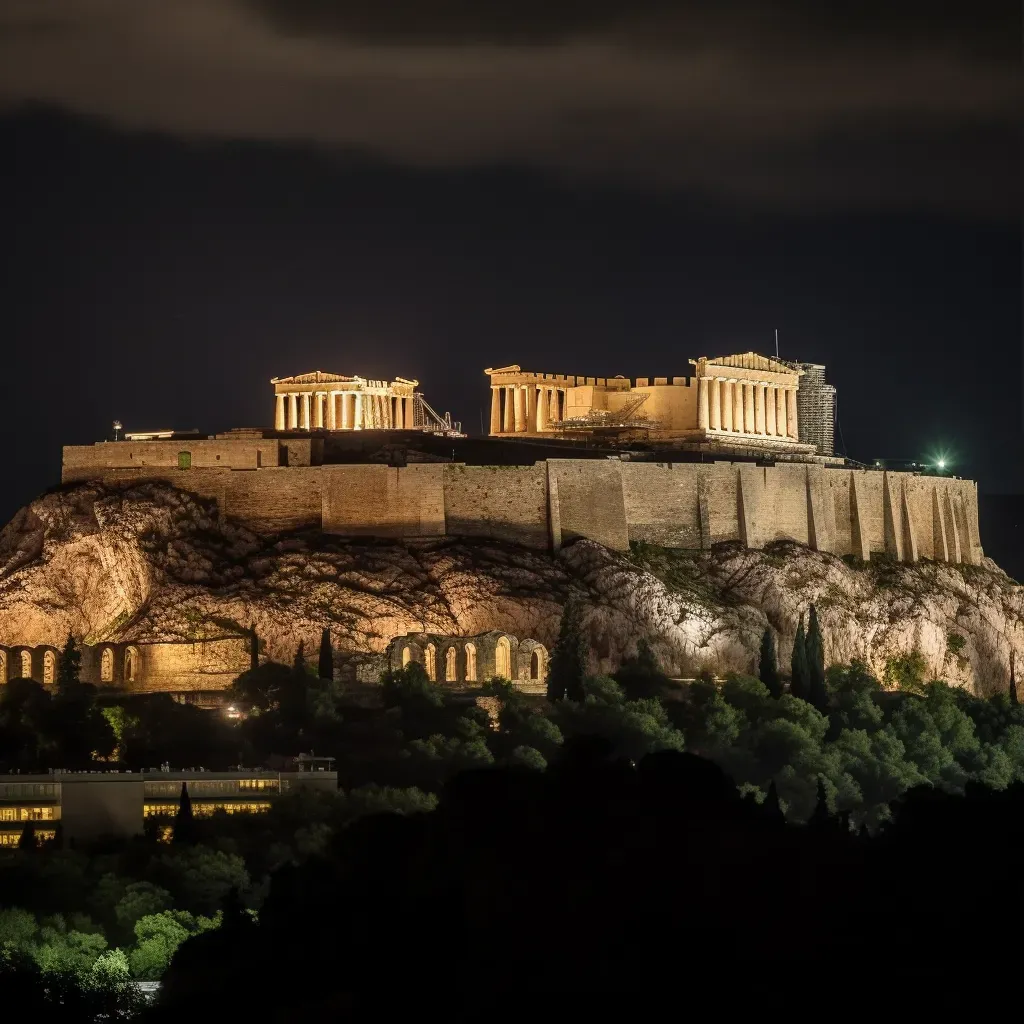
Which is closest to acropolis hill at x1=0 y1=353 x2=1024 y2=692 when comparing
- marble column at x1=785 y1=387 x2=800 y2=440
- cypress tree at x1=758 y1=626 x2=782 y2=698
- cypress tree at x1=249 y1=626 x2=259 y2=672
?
cypress tree at x1=249 y1=626 x2=259 y2=672

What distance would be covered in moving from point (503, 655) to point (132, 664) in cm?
1114

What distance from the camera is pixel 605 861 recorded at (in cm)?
6938

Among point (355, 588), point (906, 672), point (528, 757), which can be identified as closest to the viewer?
point (528, 757)

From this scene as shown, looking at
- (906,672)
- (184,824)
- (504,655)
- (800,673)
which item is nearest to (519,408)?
(906,672)

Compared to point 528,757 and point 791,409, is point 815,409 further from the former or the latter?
point 528,757

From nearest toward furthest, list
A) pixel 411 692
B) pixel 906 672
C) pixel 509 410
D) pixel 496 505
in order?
pixel 411 692, pixel 496 505, pixel 906 672, pixel 509 410

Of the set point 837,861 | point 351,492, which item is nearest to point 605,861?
point 837,861

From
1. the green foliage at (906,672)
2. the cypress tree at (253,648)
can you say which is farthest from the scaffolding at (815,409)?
the cypress tree at (253,648)

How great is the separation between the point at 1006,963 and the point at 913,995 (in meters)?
2.25

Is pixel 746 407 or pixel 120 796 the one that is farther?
pixel 746 407

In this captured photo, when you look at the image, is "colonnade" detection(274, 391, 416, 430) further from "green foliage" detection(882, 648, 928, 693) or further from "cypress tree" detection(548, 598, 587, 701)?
"cypress tree" detection(548, 598, 587, 701)

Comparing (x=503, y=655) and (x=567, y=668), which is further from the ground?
(x=503, y=655)

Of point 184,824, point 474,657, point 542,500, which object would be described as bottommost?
point 184,824

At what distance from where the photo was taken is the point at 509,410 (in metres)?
135
